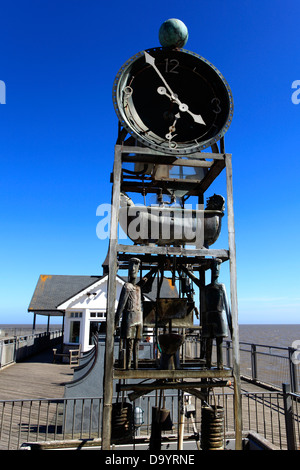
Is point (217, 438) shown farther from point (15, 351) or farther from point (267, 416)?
point (15, 351)

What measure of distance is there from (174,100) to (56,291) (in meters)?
28.1

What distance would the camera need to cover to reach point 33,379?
1797 centimetres

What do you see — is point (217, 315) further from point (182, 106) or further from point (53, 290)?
point (53, 290)

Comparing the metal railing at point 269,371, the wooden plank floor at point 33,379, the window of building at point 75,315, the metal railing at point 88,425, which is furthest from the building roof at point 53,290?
the metal railing at point 88,425

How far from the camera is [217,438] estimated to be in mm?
6270

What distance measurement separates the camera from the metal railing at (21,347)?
21.8m

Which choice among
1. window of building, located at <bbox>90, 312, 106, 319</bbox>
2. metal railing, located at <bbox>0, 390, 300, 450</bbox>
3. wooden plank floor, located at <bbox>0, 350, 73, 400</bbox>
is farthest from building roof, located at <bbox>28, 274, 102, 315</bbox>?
metal railing, located at <bbox>0, 390, 300, 450</bbox>

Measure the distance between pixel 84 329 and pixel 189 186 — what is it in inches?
768

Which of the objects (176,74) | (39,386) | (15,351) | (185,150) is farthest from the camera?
(15,351)

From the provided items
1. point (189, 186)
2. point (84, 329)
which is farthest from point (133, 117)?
point (84, 329)

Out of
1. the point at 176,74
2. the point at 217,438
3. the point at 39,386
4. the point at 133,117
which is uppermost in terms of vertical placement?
the point at 176,74

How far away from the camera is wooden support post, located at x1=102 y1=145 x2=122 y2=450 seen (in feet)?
18.7

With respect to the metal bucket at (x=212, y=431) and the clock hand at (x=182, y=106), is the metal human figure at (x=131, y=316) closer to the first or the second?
the metal bucket at (x=212, y=431)

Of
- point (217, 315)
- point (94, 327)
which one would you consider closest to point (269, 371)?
point (94, 327)
